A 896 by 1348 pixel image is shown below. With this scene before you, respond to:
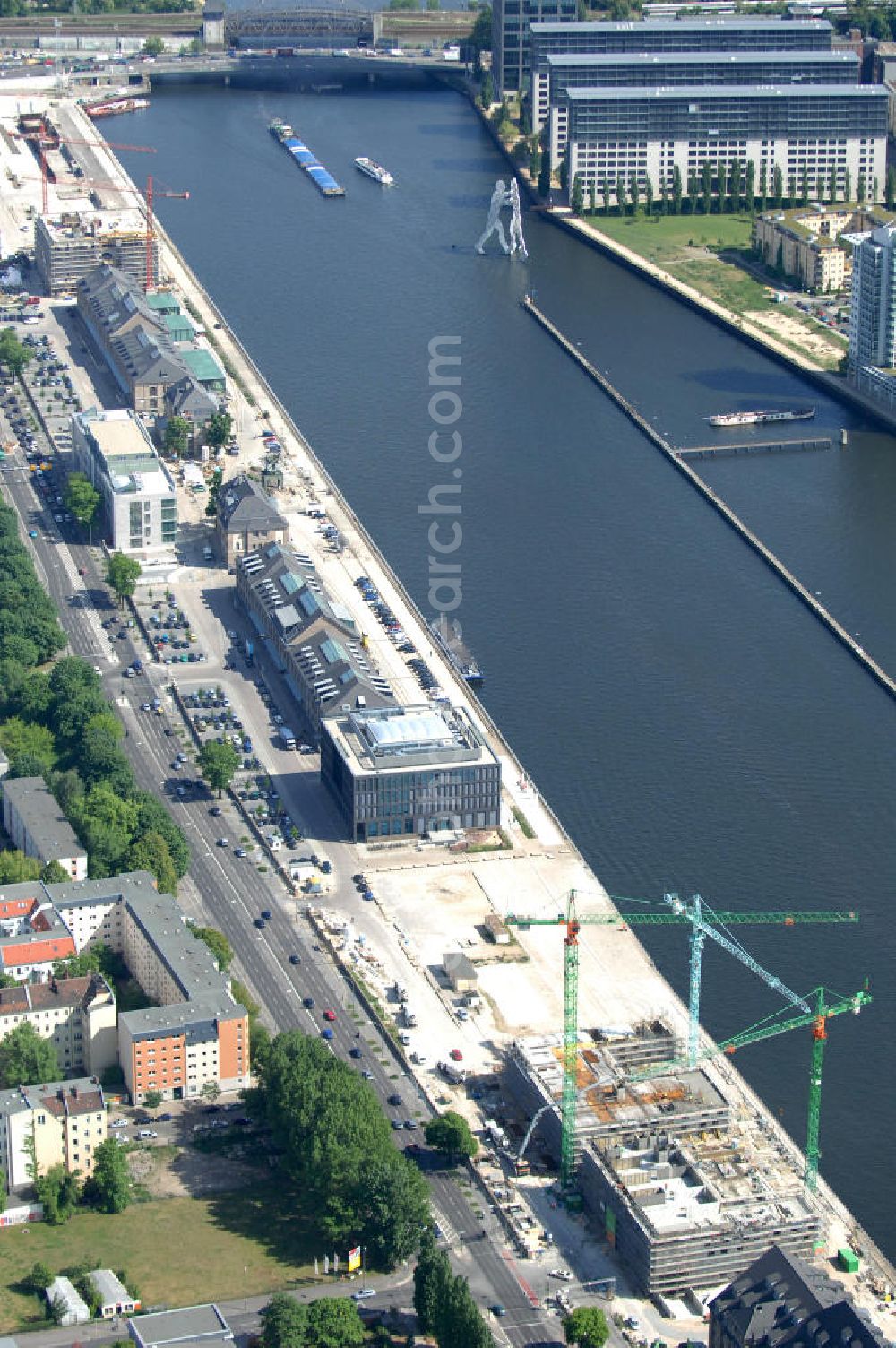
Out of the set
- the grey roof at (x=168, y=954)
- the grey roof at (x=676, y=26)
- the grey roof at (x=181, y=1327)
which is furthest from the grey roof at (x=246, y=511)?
the grey roof at (x=676, y=26)

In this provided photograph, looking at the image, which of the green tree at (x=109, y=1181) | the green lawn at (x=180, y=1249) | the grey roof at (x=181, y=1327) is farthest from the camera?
the green tree at (x=109, y=1181)

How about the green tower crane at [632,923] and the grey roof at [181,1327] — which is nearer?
the grey roof at [181,1327]

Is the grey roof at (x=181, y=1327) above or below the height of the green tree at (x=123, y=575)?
below

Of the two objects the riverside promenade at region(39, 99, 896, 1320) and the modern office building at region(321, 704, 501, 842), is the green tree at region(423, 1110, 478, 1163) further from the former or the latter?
the modern office building at region(321, 704, 501, 842)

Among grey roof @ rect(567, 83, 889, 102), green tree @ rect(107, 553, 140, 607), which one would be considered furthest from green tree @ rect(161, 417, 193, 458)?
grey roof @ rect(567, 83, 889, 102)

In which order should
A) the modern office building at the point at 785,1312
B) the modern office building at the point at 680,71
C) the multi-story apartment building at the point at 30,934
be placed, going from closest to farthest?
1. the modern office building at the point at 785,1312
2. the multi-story apartment building at the point at 30,934
3. the modern office building at the point at 680,71

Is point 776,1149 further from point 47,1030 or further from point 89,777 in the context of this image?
point 89,777

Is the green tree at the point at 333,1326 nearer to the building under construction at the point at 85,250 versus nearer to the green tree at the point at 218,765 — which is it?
the green tree at the point at 218,765

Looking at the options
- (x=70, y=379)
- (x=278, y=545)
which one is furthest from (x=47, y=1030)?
(x=70, y=379)
